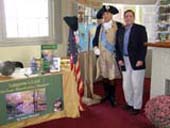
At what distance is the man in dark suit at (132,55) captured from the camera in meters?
3.39

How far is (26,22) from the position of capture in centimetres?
446

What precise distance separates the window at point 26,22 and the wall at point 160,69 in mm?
2089

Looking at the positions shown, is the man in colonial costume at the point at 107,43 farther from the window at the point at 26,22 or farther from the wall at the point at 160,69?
the window at the point at 26,22

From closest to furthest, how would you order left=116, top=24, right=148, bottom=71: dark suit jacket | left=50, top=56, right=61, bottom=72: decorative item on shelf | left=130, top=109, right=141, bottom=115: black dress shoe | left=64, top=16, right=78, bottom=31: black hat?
left=50, top=56, right=61, bottom=72: decorative item on shelf → left=116, top=24, right=148, bottom=71: dark suit jacket → left=130, top=109, right=141, bottom=115: black dress shoe → left=64, top=16, right=78, bottom=31: black hat

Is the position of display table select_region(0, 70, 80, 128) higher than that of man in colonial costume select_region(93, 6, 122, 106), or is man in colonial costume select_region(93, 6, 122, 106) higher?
man in colonial costume select_region(93, 6, 122, 106)

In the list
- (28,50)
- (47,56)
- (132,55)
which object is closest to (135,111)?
(132,55)

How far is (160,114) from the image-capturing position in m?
2.85

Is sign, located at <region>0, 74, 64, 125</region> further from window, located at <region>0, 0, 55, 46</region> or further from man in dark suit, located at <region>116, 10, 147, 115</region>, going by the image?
window, located at <region>0, 0, 55, 46</region>

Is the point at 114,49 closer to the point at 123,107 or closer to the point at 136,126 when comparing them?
the point at 123,107

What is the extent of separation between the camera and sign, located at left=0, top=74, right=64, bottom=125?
112 inches

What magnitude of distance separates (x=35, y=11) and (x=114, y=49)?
5.57ft

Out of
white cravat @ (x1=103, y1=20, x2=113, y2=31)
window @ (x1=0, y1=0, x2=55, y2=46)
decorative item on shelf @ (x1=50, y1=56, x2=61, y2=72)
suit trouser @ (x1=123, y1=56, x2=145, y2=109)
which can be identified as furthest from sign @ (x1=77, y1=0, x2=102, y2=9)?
decorative item on shelf @ (x1=50, y1=56, x2=61, y2=72)

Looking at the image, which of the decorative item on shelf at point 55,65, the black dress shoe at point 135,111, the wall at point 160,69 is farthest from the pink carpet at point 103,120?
Result: the decorative item on shelf at point 55,65

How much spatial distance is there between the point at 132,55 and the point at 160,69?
0.41 m
